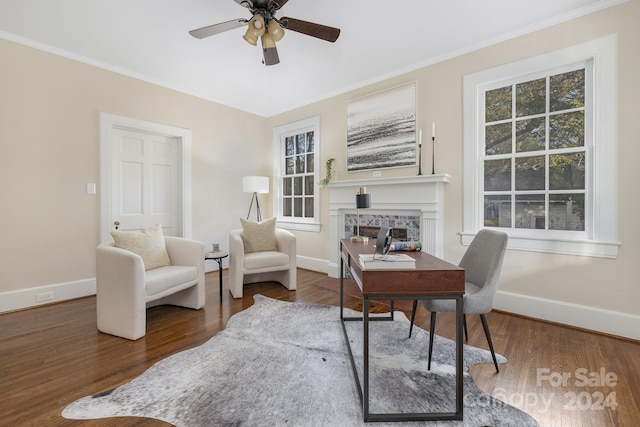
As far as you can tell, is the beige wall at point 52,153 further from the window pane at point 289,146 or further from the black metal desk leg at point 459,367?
the black metal desk leg at point 459,367

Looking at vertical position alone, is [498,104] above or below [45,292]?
above

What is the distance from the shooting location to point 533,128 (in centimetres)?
272

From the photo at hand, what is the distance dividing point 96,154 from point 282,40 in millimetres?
2557

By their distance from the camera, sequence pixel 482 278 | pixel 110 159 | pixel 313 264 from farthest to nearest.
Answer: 1. pixel 313 264
2. pixel 110 159
3. pixel 482 278

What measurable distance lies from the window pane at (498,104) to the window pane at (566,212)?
37.4 inches

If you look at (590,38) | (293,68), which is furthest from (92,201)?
(590,38)

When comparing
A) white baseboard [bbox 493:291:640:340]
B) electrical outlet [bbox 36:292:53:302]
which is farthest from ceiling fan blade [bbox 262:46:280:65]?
electrical outlet [bbox 36:292:53:302]

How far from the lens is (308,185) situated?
Answer: 461 centimetres

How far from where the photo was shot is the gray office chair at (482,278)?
67.0 inches

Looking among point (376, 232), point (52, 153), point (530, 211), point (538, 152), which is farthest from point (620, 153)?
point (52, 153)

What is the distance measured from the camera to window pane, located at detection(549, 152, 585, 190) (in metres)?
2.49

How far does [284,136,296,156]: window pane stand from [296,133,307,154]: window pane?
0.10 metres

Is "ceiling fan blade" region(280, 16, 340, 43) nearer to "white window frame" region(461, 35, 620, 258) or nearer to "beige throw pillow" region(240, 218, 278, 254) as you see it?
"white window frame" region(461, 35, 620, 258)

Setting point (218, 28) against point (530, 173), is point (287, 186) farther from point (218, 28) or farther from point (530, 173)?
point (530, 173)
